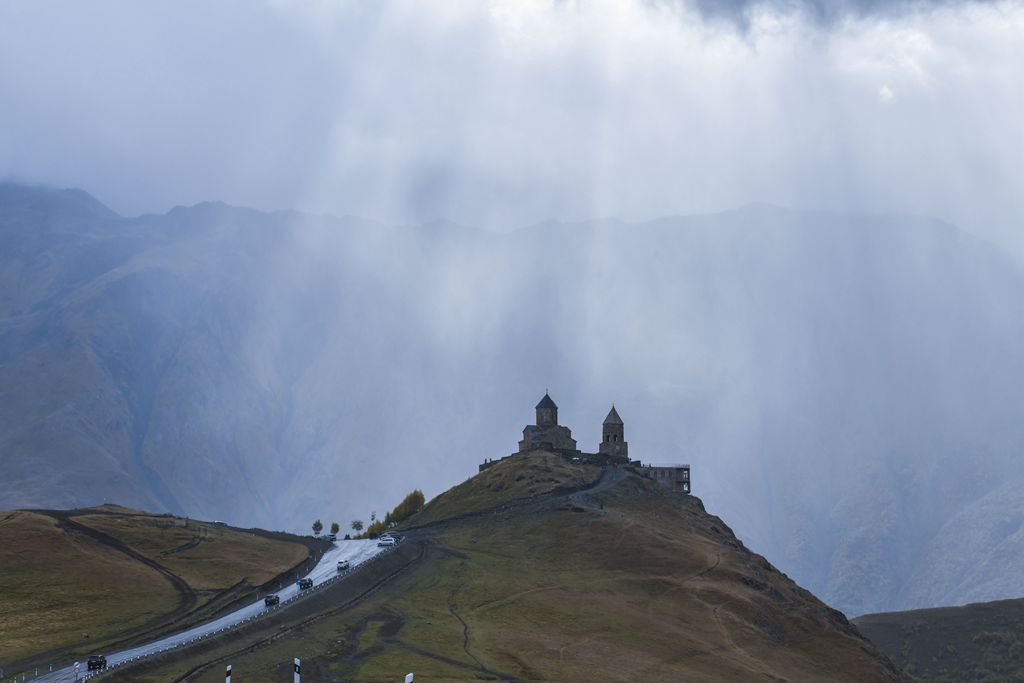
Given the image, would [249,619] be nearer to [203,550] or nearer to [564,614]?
[564,614]

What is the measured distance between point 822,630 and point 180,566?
264ft

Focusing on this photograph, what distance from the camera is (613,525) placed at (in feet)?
527

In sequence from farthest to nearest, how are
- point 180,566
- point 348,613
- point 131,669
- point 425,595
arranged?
point 180,566
point 425,595
point 348,613
point 131,669

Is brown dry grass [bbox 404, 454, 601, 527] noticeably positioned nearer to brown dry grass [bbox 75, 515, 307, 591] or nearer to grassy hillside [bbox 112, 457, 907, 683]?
grassy hillside [bbox 112, 457, 907, 683]

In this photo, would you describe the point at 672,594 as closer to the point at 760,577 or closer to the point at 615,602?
the point at 615,602

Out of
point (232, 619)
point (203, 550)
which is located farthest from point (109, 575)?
point (232, 619)

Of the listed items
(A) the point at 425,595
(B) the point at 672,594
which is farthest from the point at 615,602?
(A) the point at 425,595

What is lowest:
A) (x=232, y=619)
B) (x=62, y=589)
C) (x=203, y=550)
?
(x=232, y=619)

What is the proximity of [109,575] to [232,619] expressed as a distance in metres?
24.0

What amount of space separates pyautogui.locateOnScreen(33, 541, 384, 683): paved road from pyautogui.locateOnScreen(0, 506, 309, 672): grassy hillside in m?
3.68


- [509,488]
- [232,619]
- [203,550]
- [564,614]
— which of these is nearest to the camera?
[232,619]

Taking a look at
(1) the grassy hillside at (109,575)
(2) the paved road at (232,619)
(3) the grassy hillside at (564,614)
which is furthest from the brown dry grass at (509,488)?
(1) the grassy hillside at (109,575)

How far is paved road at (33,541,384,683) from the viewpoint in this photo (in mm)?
93225

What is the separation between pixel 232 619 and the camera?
11544cm
